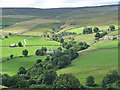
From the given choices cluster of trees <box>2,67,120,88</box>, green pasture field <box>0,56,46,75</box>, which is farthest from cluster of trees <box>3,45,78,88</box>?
green pasture field <box>0,56,46,75</box>

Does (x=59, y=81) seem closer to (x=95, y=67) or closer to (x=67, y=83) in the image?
(x=67, y=83)

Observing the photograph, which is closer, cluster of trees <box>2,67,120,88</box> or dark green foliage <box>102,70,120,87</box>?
cluster of trees <box>2,67,120,88</box>

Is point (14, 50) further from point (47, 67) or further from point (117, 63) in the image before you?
point (117, 63)

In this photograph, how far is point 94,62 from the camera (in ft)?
198

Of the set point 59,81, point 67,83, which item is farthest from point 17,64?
point 67,83

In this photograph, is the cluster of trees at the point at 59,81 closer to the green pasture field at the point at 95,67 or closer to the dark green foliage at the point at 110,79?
the dark green foliage at the point at 110,79

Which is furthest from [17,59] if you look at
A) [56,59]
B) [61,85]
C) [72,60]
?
[61,85]

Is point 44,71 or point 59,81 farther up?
point 59,81

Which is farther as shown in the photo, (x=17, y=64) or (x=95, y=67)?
(x=17, y=64)

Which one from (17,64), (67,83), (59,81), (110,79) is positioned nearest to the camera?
(67,83)

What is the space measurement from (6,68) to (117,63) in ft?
106

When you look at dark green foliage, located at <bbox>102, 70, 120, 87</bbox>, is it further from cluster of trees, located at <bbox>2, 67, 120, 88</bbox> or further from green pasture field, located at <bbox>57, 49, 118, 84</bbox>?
green pasture field, located at <bbox>57, 49, 118, 84</bbox>

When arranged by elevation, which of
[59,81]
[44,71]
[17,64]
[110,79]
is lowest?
[44,71]

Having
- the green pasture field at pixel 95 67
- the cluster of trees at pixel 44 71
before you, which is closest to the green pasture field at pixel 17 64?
the cluster of trees at pixel 44 71
